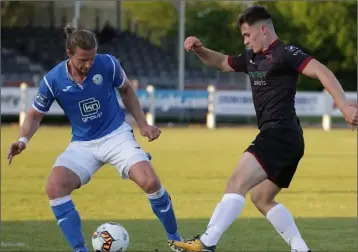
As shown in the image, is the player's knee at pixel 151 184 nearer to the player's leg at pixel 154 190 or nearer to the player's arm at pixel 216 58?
the player's leg at pixel 154 190

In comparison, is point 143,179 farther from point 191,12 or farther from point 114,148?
point 191,12

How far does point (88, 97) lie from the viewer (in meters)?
8.26

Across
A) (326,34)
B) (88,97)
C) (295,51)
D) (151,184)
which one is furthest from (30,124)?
(326,34)

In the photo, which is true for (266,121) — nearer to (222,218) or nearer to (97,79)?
(222,218)

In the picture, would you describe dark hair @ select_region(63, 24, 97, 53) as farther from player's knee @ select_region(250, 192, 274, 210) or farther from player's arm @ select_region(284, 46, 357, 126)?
player's knee @ select_region(250, 192, 274, 210)

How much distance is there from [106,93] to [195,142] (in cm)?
1860

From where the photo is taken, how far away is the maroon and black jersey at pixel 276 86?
748cm

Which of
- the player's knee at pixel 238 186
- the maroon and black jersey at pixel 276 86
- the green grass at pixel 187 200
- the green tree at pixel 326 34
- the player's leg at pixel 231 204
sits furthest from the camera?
the green tree at pixel 326 34

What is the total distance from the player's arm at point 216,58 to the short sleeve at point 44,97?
51.9 inches

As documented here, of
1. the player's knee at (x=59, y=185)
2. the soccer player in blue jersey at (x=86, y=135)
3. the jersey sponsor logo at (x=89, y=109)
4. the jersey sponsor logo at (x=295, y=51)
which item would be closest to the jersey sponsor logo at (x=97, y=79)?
the soccer player in blue jersey at (x=86, y=135)

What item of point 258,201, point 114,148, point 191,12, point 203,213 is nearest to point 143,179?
point 114,148

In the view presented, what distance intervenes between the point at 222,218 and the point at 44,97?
2121mm

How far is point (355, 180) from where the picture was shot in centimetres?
1736

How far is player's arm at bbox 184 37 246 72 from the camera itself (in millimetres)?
Result: 7926
